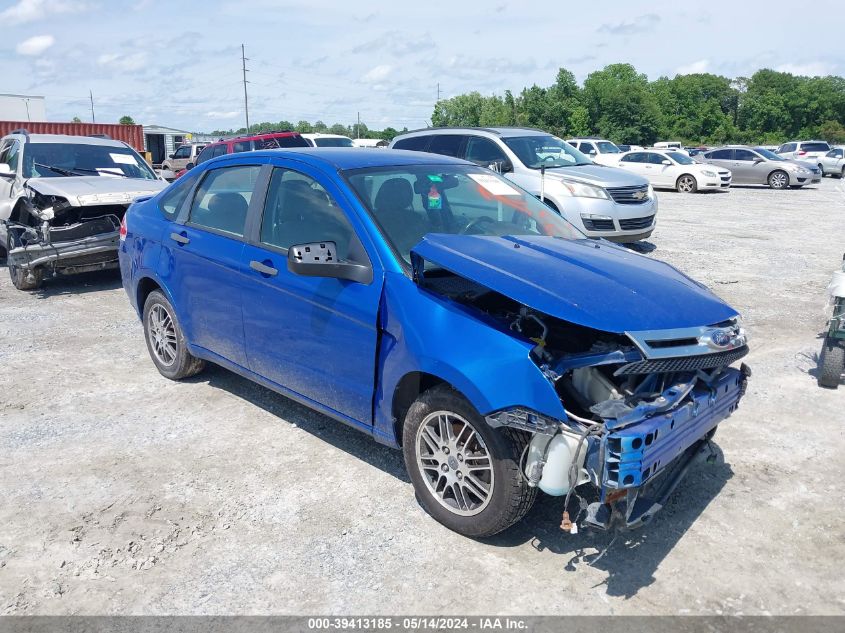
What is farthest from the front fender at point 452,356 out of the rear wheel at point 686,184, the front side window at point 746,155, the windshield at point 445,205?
the front side window at point 746,155

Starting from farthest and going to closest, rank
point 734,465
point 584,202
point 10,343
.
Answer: point 584,202 → point 10,343 → point 734,465

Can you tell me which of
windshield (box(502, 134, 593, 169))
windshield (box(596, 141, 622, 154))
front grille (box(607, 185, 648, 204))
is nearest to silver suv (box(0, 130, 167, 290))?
windshield (box(502, 134, 593, 169))

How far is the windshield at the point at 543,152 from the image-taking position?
37.1 feet

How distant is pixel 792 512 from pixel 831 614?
878mm

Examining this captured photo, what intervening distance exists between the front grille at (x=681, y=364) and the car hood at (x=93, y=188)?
746cm

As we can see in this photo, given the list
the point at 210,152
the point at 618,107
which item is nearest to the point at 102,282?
the point at 210,152

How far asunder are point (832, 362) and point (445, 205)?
3.33 metres

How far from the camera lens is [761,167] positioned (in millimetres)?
27031

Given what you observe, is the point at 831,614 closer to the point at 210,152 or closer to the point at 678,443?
the point at 678,443

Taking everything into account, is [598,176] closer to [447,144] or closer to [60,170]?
[447,144]

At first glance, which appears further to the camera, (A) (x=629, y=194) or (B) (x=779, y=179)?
(B) (x=779, y=179)

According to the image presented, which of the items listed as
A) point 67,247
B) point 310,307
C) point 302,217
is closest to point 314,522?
point 310,307

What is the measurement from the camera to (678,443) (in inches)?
125

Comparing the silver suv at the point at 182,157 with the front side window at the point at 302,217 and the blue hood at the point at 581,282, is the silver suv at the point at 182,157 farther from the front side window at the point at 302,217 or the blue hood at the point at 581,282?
the blue hood at the point at 581,282
